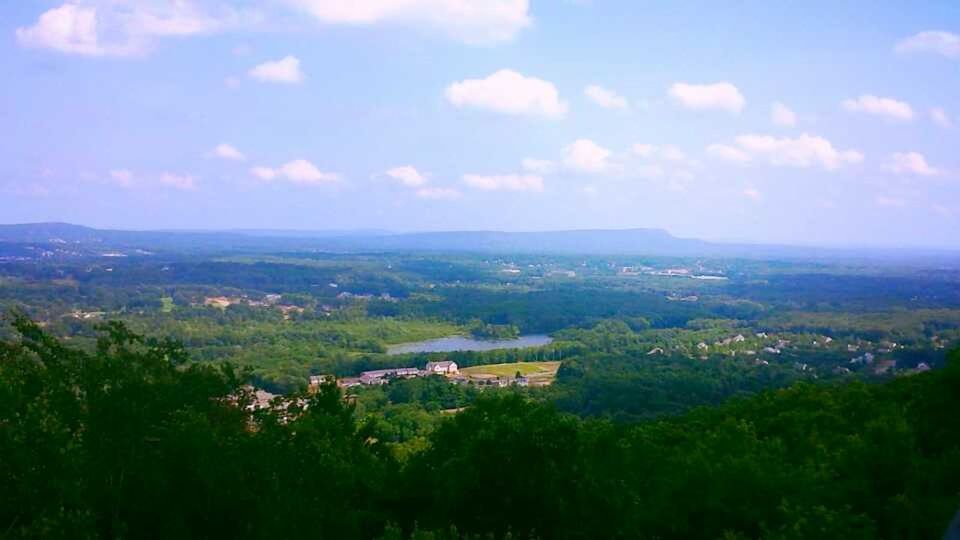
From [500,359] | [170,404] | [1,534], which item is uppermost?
[170,404]

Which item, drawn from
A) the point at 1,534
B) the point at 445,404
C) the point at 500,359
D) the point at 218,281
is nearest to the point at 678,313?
the point at 500,359

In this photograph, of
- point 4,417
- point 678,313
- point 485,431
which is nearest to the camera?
point 4,417

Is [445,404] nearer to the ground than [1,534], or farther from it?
nearer to the ground

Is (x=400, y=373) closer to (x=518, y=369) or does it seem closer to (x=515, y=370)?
(x=515, y=370)

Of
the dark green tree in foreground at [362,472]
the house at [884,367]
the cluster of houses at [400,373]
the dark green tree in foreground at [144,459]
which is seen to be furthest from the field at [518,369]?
the dark green tree in foreground at [144,459]

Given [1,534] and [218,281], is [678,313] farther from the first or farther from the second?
[1,534]

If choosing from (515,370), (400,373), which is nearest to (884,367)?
(515,370)

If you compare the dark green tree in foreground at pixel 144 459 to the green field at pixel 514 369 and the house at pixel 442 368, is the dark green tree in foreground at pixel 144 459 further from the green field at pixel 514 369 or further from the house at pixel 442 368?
the green field at pixel 514 369
